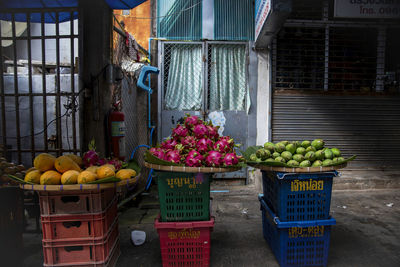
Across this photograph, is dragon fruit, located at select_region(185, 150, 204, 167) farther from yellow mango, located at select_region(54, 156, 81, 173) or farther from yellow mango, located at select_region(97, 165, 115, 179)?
yellow mango, located at select_region(54, 156, 81, 173)

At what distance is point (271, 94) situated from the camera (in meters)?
6.47

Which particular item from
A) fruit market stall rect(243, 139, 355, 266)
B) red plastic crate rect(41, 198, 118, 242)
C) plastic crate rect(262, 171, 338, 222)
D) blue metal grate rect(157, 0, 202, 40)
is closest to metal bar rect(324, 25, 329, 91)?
blue metal grate rect(157, 0, 202, 40)

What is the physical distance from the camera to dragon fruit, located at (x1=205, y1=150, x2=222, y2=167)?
272cm

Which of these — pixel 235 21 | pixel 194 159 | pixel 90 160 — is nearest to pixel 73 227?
pixel 90 160

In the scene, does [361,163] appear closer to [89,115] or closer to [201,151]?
[201,151]

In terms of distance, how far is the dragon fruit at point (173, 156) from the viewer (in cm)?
276

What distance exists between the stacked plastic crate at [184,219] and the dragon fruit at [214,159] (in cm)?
19

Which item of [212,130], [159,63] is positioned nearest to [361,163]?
[212,130]

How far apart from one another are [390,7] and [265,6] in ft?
9.75

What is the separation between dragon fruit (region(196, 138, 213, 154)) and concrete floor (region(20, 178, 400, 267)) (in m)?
1.43

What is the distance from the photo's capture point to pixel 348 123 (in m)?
6.53

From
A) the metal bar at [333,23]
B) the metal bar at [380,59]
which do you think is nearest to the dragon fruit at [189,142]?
the metal bar at [333,23]

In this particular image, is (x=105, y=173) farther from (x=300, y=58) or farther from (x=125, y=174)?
(x=300, y=58)

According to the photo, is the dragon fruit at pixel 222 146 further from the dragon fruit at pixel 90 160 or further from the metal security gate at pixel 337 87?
the metal security gate at pixel 337 87
